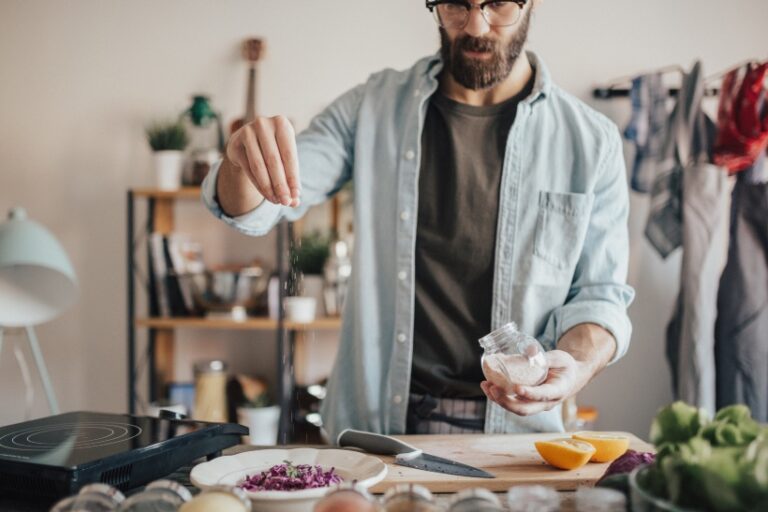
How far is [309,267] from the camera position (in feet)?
9.75

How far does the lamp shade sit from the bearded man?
1430mm

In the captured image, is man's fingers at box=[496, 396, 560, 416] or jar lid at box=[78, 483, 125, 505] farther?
man's fingers at box=[496, 396, 560, 416]

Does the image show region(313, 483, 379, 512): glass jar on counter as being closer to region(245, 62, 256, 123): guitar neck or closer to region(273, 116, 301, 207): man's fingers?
region(273, 116, 301, 207): man's fingers

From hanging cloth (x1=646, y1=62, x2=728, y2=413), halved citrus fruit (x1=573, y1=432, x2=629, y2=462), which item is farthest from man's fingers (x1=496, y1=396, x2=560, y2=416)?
hanging cloth (x1=646, y1=62, x2=728, y2=413)

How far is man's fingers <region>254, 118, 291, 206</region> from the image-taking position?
1.08 metres

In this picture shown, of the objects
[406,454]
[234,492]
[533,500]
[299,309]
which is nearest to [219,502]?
[234,492]

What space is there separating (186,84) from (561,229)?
224cm

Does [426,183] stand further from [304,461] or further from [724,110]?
[724,110]

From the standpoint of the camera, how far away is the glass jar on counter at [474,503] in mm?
633

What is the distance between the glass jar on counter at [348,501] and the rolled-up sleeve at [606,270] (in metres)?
0.72

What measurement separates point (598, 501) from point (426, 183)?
91 cm

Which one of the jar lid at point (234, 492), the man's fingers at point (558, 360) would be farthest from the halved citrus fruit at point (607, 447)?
the jar lid at point (234, 492)

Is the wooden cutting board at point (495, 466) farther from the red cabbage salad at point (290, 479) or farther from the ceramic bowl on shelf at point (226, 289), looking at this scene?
the ceramic bowl on shelf at point (226, 289)

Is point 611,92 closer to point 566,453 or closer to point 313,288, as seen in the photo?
point 313,288
